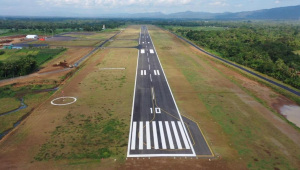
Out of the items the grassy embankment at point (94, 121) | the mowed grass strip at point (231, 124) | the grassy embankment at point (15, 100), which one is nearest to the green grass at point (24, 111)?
the grassy embankment at point (15, 100)

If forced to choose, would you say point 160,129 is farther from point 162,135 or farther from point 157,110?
point 157,110

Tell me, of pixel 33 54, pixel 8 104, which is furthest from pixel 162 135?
pixel 33 54

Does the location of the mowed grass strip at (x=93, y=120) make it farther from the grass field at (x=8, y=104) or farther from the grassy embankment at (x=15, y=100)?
the grass field at (x=8, y=104)

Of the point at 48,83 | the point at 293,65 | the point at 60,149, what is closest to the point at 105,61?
the point at 48,83

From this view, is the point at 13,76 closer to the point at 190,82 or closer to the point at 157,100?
the point at 157,100

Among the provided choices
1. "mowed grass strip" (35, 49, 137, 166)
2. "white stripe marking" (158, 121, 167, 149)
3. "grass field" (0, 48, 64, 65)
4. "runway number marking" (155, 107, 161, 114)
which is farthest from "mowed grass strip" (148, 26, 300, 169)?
"grass field" (0, 48, 64, 65)

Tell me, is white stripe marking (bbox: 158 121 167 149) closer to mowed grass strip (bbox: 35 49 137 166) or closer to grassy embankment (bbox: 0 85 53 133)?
mowed grass strip (bbox: 35 49 137 166)
